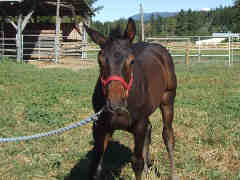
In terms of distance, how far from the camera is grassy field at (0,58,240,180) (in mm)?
4273

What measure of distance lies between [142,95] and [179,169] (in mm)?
1482

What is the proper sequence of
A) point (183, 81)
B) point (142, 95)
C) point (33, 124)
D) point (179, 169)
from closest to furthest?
point (142, 95), point (179, 169), point (33, 124), point (183, 81)

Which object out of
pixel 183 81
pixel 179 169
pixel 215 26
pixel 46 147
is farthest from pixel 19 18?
pixel 215 26

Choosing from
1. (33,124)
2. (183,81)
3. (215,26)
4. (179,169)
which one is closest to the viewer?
(179,169)

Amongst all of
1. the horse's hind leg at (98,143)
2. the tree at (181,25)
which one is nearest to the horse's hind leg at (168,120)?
the horse's hind leg at (98,143)

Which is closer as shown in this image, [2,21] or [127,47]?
[127,47]

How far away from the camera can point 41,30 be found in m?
22.9

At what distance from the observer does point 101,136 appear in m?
3.47

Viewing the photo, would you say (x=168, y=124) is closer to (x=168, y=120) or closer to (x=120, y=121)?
(x=168, y=120)

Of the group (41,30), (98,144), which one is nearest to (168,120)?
(98,144)

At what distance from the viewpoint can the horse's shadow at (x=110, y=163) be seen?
4.15 m

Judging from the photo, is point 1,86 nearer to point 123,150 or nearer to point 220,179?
point 123,150

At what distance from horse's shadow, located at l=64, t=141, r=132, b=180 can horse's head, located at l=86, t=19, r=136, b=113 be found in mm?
1291

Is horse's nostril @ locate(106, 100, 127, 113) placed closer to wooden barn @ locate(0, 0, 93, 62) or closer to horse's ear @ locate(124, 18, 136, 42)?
horse's ear @ locate(124, 18, 136, 42)
